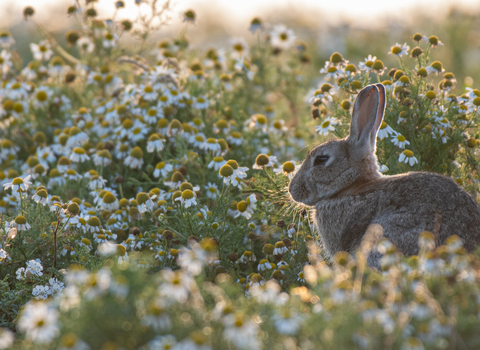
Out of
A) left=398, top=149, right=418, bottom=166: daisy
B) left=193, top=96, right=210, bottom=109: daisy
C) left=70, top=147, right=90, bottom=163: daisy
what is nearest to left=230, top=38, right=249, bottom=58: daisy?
left=193, top=96, right=210, bottom=109: daisy

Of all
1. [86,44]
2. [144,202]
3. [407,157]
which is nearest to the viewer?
[407,157]

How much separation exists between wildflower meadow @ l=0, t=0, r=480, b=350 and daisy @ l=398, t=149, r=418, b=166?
0.20ft

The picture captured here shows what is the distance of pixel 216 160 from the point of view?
4.44m

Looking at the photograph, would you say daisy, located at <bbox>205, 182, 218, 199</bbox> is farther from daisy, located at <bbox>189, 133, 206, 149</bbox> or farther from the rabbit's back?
the rabbit's back

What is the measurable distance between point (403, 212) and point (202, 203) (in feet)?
5.91

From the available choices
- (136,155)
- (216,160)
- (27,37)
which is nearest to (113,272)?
(216,160)

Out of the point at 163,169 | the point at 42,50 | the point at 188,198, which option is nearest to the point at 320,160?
the point at 188,198

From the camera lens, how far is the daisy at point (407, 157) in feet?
12.8

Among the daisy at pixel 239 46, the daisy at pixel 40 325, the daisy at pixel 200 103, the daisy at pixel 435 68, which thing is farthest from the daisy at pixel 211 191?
the daisy at pixel 239 46

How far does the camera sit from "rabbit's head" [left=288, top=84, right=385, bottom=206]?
3.54m

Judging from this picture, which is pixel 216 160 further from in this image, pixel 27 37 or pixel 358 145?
pixel 27 37

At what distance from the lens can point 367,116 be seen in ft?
11.6

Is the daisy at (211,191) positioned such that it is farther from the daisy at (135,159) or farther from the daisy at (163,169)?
the daisy at (135,159)

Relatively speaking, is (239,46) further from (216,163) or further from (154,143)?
(216,163)
